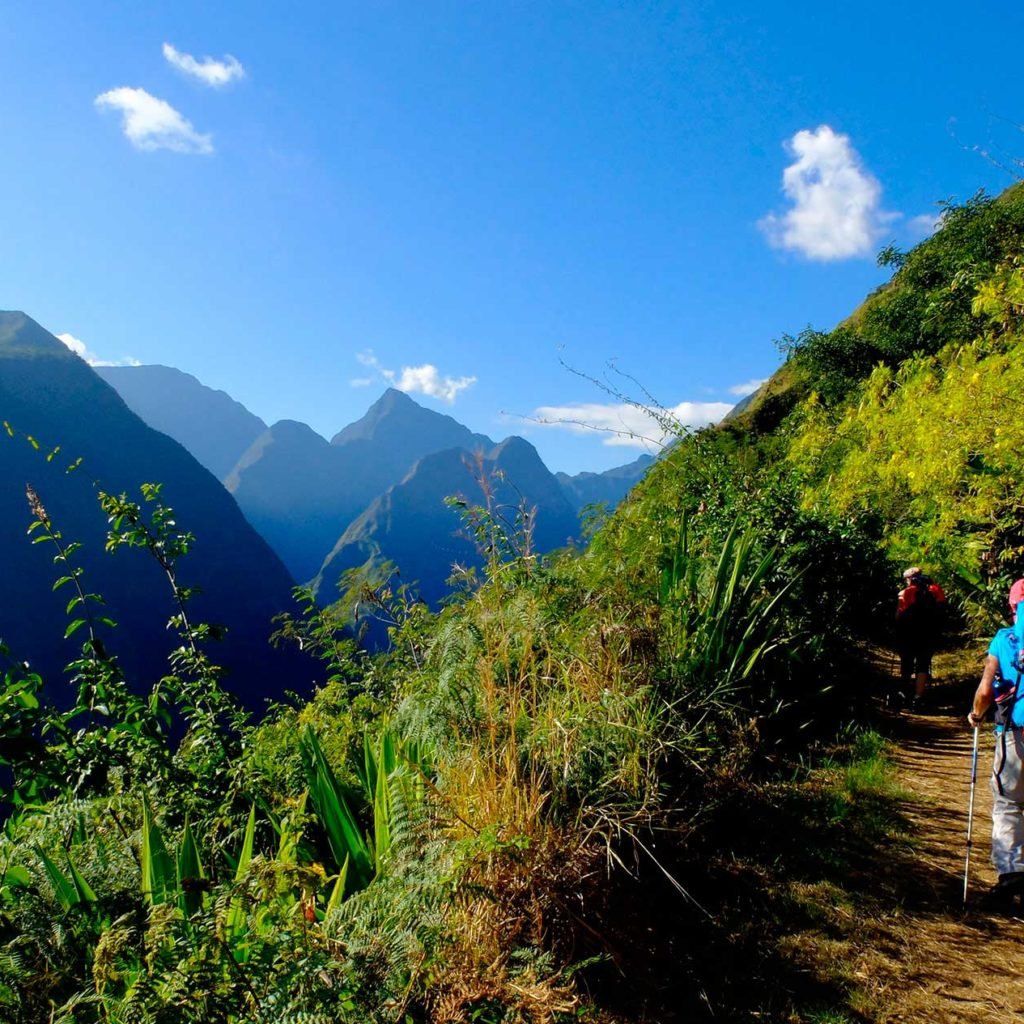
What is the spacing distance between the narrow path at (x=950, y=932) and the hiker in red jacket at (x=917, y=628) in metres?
1.84

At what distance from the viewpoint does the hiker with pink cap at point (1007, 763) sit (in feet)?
9.48

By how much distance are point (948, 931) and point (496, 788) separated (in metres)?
2.04

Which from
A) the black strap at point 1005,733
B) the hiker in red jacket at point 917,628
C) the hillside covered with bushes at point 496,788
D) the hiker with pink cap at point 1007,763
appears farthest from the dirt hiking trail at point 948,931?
the hiker in red jacket at point 917,628

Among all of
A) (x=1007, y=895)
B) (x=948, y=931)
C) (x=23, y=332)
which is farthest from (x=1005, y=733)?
(x=23, y=332)

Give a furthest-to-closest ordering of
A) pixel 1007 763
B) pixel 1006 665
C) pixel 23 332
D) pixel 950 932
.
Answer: pixel 23 332 → pixel 1006 665 → pixel 1007 763 → pixel 950 932

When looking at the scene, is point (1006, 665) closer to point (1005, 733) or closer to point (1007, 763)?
point (1005, 733)

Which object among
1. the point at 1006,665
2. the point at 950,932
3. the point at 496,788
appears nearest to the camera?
the point at 496,788

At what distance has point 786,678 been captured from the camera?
4.64m

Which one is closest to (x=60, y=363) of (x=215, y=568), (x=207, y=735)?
(x=215, y=568)

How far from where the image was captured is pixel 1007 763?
10.1 feet

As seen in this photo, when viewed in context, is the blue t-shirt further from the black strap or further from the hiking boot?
the hiking boot

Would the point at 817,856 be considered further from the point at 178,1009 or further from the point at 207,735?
the point at 207,735

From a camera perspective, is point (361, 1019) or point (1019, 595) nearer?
point (361, 1019)

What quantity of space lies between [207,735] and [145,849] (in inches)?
52.2
